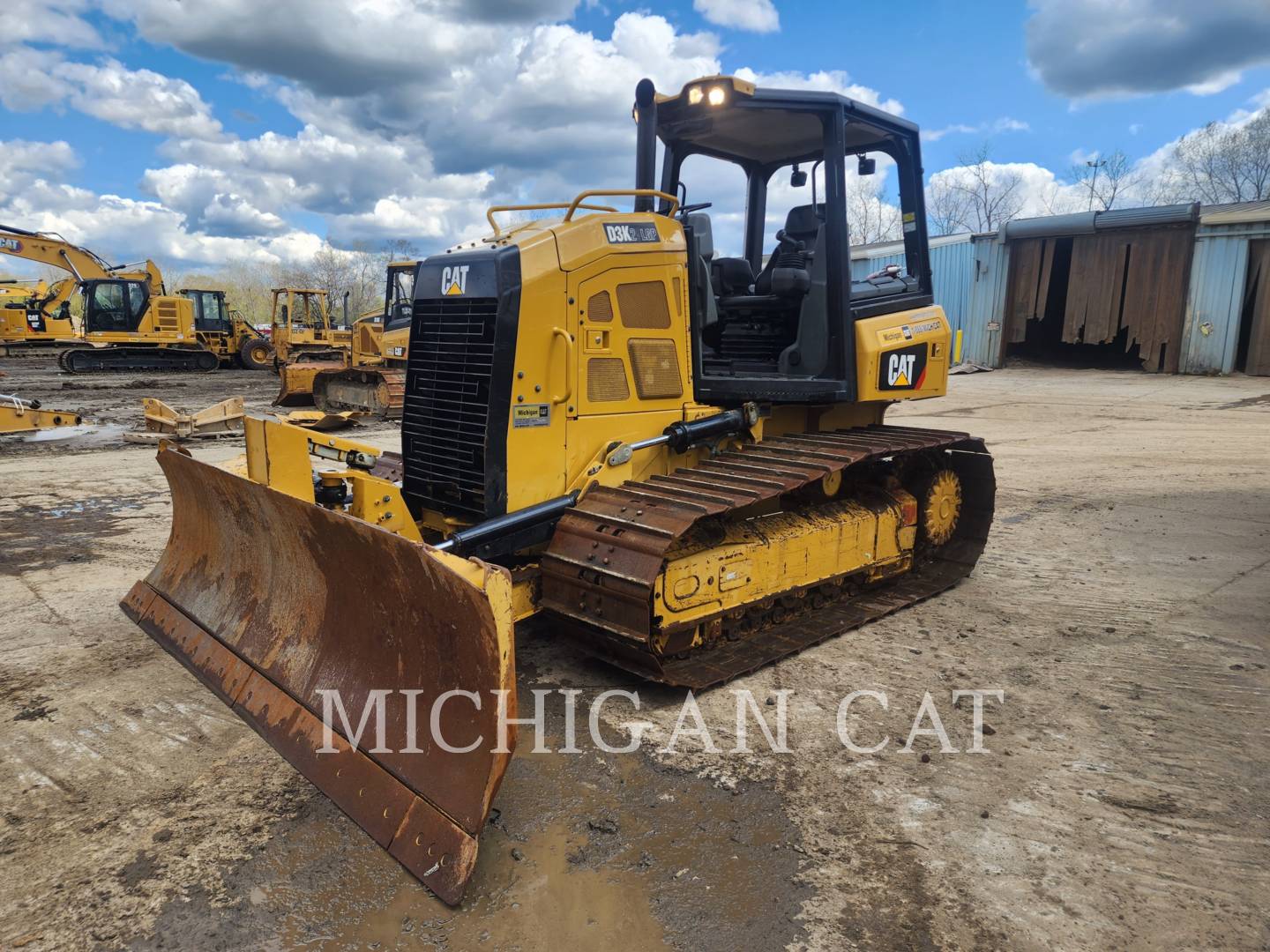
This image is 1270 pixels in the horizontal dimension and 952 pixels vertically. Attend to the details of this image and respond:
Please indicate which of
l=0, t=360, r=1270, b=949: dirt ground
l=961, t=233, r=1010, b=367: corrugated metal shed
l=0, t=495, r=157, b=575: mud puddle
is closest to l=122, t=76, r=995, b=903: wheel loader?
l=0, t=360, r=1270, b=949: dirt ground

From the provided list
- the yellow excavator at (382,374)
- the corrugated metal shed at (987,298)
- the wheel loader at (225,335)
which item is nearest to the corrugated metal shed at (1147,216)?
the corrugated metal shed at (987,298)

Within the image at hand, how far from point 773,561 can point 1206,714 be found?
6.84ft

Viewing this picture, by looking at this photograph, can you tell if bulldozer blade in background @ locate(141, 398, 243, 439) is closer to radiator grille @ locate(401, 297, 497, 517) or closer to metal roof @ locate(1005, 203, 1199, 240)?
radiator grille @ locate(401, 297, 497, 517)

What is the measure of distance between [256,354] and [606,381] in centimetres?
2536

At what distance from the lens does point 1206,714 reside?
149 inches

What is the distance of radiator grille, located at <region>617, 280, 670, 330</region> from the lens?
4.48 m

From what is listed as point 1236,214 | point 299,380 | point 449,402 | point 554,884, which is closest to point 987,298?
point 1236,214

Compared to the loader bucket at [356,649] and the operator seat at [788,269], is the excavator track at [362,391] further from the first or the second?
the loader bucket at [356,649]

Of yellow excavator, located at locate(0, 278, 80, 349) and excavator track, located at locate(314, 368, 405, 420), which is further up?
yellow excavator, located at locate(0, 278, 80, 349)

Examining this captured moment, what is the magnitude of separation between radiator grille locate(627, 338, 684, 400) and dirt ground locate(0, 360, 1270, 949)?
151 centimetres

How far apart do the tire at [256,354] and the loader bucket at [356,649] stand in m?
24.0

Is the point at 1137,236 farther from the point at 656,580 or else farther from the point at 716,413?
the point at 656,580

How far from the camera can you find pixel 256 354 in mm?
26562

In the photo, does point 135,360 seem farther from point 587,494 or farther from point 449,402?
point 587,494
